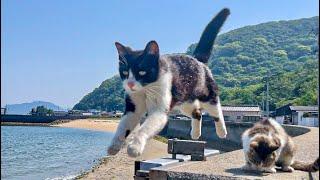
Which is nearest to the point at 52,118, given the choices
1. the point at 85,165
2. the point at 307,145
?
the point at 85,165

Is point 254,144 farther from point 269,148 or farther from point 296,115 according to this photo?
point 296,115

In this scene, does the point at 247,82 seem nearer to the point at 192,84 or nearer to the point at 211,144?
the point at 211,144

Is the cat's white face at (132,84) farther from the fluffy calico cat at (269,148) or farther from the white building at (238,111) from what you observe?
the fluffy calico cat at (269,148)

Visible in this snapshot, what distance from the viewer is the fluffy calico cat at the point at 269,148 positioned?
24.2 ft

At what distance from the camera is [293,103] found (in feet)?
129

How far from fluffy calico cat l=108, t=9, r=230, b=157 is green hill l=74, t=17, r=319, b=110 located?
0.70 meters

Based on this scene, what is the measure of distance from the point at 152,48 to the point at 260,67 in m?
49.2

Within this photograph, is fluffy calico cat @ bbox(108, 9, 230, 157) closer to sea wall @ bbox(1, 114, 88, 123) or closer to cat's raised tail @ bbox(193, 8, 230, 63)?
cat's raised tail @ bbox(193, 8, 230, 63)

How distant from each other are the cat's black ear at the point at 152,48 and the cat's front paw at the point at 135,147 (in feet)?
2.26

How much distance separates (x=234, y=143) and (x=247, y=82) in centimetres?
846

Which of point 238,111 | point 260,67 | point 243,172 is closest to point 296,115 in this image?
point 260,67

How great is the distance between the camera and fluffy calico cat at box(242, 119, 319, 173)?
739 centimetres

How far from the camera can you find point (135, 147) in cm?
314

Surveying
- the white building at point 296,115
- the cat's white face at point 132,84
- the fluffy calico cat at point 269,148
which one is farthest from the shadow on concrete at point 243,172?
the white building at point 296,115
